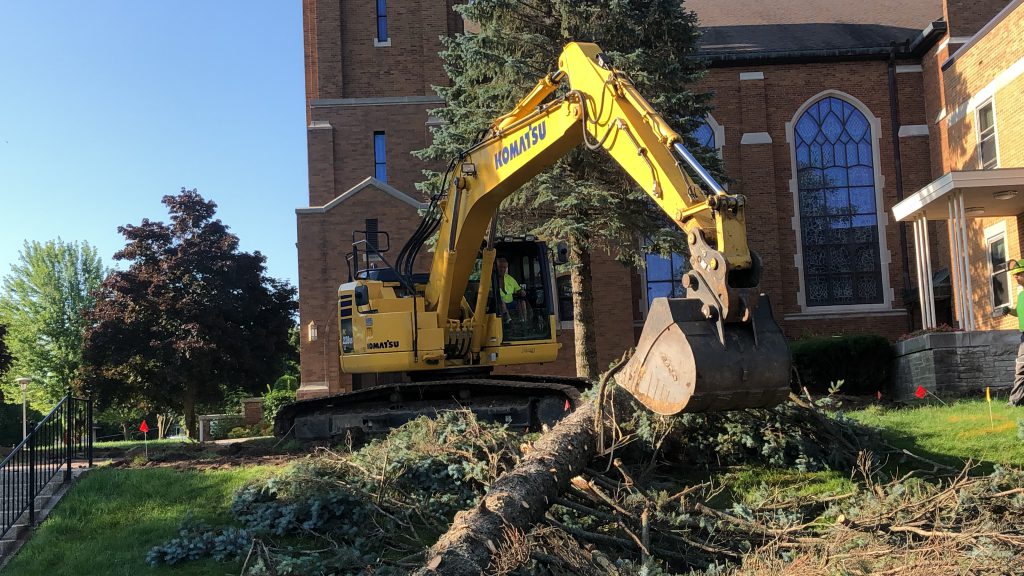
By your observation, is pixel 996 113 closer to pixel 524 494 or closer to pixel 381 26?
pixel 381 26

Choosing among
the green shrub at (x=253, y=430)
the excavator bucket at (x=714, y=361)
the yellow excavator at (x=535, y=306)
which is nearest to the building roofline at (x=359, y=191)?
the green shrub at (x=253, y=430)

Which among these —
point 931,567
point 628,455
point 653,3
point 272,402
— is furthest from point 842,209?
point 931,567

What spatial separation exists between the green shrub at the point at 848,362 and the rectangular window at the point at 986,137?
614 cm

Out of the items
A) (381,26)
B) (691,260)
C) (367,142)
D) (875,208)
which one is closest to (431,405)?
(691,260)

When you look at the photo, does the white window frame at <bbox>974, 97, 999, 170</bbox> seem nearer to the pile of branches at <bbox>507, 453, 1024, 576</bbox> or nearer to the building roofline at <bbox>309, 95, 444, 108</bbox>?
the building roofline at <bbox>309, 95, 444, 108</bbox>

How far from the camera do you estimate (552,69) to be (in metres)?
17.2

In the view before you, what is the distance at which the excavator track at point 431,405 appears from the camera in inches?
463

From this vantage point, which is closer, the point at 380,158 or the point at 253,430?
the point at 253,430

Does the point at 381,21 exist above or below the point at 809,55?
above

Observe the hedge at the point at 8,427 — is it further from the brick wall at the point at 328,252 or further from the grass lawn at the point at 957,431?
the grass lawn at the point at 957,431

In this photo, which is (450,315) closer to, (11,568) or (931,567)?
(11,568)

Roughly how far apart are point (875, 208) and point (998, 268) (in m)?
6.17

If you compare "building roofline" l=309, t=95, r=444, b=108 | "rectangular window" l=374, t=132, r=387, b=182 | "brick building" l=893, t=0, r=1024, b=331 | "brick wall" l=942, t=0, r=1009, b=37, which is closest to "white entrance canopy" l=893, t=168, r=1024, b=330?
"brick building" l=893, t=0, r=1024, b=331

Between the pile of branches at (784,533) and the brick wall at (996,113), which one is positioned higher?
the brick wall at (996,113)
